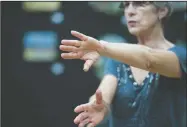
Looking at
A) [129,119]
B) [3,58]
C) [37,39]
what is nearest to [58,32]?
[37,39]

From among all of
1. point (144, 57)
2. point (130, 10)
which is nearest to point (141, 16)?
point (130, 10)

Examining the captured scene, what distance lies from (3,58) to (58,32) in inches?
6.9

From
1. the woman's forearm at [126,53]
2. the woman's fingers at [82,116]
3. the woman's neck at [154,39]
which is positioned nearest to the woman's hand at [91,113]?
the woman's fingers at [82,116]

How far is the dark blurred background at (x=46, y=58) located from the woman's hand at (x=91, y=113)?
10 centimetres

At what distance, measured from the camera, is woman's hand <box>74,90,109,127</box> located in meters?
0.89

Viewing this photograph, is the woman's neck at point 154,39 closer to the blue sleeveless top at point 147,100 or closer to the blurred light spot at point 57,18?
the blue sleeveless top at point 147,100

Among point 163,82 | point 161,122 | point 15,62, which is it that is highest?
point 15,62

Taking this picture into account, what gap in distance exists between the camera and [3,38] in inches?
39.9

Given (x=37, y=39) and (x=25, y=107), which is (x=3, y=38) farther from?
(x=25, y=107)

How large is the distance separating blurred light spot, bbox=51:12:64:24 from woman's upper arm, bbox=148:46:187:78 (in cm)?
28

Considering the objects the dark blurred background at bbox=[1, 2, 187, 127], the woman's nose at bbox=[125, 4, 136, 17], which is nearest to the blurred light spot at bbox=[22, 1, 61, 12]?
the dark blurred background at bbox=[1, 2, 187, 127]

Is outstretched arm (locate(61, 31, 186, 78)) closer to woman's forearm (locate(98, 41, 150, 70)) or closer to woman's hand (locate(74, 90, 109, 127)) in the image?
woman's forearm (locate(98, 41, 150, 70))

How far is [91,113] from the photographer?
2.95ft

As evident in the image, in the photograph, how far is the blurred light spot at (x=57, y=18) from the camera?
3.35 ft
